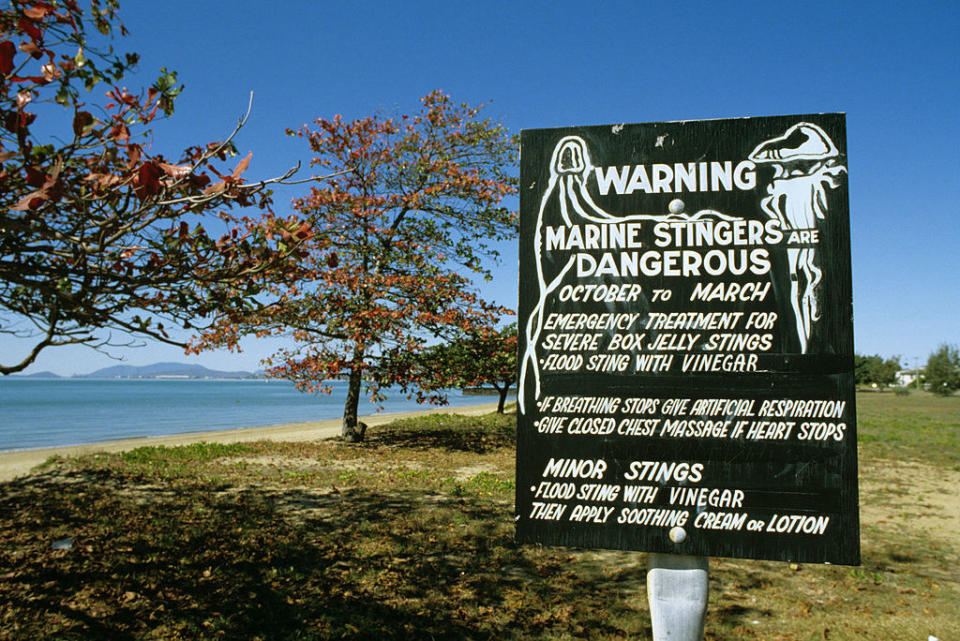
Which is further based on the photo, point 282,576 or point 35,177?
point 282,576

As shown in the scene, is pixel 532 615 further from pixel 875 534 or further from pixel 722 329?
pixel 875 534

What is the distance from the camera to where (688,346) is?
8.21 ft

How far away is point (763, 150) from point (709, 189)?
0.89ft

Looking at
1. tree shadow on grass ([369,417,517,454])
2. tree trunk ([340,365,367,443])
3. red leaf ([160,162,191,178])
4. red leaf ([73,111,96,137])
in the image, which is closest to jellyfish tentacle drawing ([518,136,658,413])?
red leaf ([160,162,191,178])

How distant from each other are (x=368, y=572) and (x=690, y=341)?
4568mm

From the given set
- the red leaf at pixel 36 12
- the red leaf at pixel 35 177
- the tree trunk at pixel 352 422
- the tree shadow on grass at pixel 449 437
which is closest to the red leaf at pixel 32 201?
the red leaf at pixel 35 177

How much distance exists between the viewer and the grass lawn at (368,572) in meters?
4.65

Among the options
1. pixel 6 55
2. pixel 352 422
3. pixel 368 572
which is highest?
pixel 6 55

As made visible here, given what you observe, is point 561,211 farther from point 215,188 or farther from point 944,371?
point 944,371

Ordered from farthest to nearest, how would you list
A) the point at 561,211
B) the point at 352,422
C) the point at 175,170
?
1. the point at 352,422
2. the point at 175,170
3. the point at 561,211

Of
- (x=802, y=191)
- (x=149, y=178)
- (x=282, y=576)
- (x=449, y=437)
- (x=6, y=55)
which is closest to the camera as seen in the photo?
(x=802, y=191)

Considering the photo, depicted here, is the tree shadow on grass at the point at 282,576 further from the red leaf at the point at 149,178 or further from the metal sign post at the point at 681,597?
the red leaf at the point at 149,178

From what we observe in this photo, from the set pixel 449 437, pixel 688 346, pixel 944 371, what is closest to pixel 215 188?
pixel 688 346

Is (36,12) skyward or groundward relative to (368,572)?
skyward
